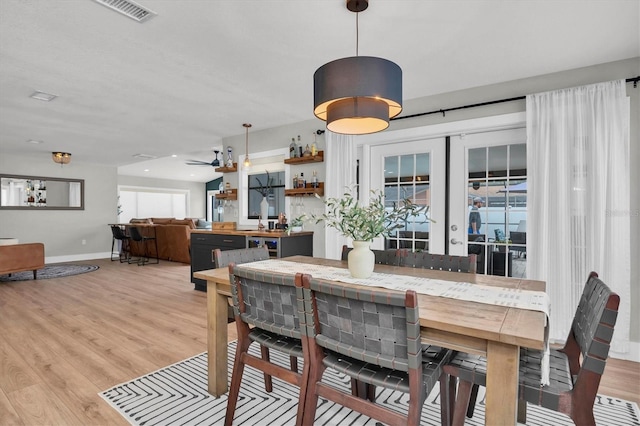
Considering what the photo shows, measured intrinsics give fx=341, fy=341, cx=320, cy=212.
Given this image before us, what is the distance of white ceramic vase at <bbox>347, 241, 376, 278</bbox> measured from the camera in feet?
6.49

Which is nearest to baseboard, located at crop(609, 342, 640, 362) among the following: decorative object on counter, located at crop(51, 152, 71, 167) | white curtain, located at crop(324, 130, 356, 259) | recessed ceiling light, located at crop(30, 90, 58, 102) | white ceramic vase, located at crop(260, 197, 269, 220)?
white curtain, located at crop(324, 130, 356, 259)

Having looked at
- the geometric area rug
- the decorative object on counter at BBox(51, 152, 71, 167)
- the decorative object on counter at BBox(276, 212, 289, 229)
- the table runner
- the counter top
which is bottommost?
the geometric area rug

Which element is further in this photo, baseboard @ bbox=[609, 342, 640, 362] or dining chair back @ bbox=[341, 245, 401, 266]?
baseboard @ bbox=[609, 342, 640, 362]

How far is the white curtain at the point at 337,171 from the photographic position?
423 centimetres

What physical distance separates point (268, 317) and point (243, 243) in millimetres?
2982

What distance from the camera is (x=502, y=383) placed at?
1.26 meters

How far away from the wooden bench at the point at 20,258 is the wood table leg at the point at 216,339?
17.9 ft

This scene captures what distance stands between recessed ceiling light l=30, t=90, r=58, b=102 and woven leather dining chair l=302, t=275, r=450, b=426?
4.05m

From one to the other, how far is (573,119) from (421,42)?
1.55m

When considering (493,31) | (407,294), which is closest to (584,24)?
(493,31)

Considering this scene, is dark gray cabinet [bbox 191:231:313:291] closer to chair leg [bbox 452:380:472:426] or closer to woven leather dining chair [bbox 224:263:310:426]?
woven leather dining chair [bbox 224:263:310:426]

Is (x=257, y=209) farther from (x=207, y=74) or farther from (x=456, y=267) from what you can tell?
(x=456, y=267)

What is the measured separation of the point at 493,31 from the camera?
8.01 ft

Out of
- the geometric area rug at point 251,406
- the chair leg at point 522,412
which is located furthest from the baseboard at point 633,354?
the chair leg at point 522,412
